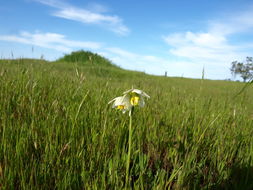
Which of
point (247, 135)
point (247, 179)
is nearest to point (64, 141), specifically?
point (247, 179)

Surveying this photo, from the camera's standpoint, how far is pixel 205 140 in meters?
1.56

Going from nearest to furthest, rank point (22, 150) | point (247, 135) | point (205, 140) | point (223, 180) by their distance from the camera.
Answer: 1. point (22, 150)
2. point (223, 180)
3. point (205, 140)
4. point (247, 135)

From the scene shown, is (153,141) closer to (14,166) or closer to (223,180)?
(223,180)

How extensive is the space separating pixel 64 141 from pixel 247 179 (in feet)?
3.63

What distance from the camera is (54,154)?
107 centimetres

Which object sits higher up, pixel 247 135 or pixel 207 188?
pixel 247 135

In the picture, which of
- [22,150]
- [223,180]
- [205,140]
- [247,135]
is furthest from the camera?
[247,135]

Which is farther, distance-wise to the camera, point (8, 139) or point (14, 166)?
point (8, 139)

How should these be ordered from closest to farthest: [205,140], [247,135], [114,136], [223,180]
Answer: [223,180], [114,136], [205,140], [247,135]

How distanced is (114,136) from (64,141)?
329 mm

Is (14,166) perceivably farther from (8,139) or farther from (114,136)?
(114,136)

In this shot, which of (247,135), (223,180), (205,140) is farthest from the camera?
(247,135)

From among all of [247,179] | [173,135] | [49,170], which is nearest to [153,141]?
[173,135]

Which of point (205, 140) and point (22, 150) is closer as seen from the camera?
point (22, 150)
